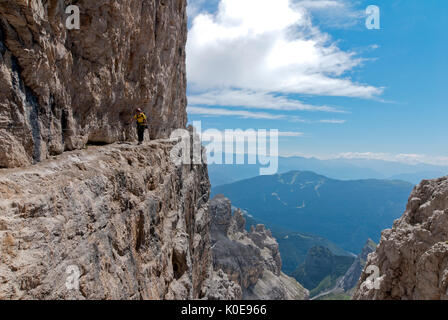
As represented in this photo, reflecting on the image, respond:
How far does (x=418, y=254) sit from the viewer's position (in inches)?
765

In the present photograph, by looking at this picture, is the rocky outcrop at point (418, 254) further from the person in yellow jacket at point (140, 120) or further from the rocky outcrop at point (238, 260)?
the rocky outcrop at point (238, 260)

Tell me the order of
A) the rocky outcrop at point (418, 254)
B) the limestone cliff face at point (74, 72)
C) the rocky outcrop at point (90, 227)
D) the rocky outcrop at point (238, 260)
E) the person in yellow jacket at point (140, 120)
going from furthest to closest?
the rocky outcrop at point (238, 260) < the person in yellow jacket at point (140, 120) < the rocky outcrop at point (418, 254) < the limestone cliff face at point (74, 72) < the rocky outcrop at point (90, 227)

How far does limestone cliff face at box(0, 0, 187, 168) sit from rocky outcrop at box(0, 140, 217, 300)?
1.35 metres

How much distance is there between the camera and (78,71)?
14.2 meters

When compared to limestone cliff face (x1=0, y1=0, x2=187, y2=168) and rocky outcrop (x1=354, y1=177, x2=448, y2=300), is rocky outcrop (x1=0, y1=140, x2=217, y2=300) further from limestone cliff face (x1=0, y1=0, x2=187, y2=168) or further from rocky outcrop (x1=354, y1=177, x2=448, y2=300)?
rocky outcrop (x1=354, y1=177, x2=448, y2=300)

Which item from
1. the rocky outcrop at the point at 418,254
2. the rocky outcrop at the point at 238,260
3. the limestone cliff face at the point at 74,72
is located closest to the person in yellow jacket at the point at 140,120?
the limestone cliff face at the point at 74,72

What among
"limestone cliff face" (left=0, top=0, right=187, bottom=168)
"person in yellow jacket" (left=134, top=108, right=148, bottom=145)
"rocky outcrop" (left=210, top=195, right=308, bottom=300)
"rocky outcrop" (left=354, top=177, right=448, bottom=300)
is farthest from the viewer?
"rocky outcrop" (left=210, top=195, right=308, bottom=300)

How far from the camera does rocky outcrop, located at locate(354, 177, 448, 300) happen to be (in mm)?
16906

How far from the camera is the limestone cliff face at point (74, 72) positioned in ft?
31.4

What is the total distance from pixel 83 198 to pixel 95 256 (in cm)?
249

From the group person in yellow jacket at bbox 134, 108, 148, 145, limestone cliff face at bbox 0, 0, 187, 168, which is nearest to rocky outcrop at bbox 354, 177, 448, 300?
person in yellow jacket at bbox 134, 108, 148, 145

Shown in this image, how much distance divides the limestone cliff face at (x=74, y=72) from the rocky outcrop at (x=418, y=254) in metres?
22.5

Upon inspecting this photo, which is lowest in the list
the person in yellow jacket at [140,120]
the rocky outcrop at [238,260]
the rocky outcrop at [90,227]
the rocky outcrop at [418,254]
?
the rocky outcrop at [238,260]

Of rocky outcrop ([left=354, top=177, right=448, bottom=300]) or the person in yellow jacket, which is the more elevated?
the person in yellow jacket
